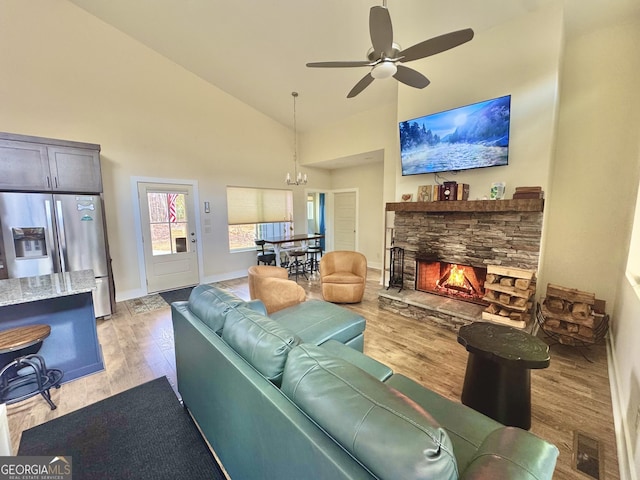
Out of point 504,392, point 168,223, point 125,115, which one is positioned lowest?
point 504,392

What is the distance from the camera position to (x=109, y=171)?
4.08 m

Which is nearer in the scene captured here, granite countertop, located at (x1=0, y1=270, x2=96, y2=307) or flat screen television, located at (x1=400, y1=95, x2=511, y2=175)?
granite countertop, located at (x1=0, y1=270, x2=96, y2=307)

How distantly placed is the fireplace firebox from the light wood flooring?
2.20 feet

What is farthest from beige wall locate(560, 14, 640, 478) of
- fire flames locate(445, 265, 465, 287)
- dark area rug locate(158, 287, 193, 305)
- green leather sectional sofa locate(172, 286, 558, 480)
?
dark area rug locate(158, 287, 193, 305)

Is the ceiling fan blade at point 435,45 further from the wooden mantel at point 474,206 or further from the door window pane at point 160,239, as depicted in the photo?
the door window pane at point 160,239

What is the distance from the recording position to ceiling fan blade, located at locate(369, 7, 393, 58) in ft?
5.67

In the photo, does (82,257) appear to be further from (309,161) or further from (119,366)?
(309,161)

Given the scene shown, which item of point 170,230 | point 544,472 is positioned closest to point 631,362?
point 544,472

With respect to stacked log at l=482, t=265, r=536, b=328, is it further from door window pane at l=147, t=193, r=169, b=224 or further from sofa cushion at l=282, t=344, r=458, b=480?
door window pane at l=147, t=193, r=169, b=224

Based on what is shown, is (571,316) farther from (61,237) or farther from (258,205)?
(61,237)

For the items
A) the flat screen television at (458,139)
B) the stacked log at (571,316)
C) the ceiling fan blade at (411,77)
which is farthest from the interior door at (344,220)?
the stacked log at (571,316)

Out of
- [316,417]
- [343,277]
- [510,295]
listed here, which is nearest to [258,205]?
[343,277]

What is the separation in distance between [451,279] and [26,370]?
4.63 metres

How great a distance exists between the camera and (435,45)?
6.77 ft
